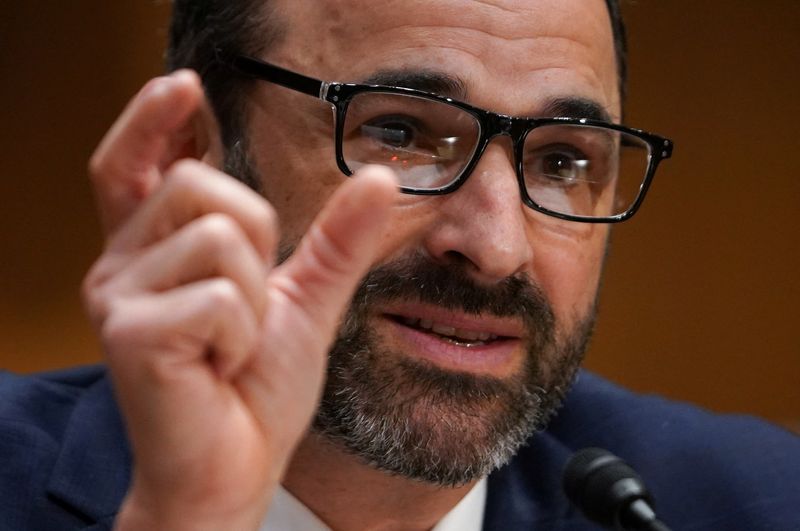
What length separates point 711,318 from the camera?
3539mm

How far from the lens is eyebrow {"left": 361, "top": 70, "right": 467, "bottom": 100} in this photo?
1314mm

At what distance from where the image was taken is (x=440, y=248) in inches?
50.4

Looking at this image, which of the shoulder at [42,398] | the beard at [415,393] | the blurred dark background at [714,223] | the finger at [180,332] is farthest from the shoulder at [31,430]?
the blurred dark background at [714,223]

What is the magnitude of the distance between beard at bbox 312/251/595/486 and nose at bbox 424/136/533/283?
0.09ft

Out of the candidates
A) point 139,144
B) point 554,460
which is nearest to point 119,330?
→ point 139,144

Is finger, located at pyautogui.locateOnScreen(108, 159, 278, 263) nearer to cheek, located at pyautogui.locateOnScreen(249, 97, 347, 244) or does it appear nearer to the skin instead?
the skin

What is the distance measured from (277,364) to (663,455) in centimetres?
105

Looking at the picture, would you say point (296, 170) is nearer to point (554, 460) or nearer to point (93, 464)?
point (93, 464)

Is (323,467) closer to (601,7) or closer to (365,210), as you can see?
(365,210)

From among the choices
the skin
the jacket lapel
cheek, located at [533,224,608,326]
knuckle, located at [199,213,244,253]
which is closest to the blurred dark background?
cheek, located at [533,224,608,326]

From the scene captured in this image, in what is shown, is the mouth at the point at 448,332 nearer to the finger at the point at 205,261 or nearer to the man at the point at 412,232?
the man at the point at 412,232

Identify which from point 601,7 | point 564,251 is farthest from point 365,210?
point 601,7

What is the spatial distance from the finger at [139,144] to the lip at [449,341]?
0.45m

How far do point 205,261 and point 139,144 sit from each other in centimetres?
16
